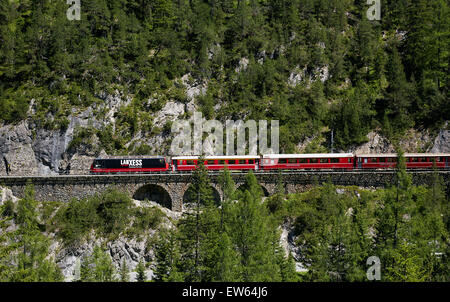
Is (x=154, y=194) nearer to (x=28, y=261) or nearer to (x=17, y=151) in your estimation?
(x=17, y=151)

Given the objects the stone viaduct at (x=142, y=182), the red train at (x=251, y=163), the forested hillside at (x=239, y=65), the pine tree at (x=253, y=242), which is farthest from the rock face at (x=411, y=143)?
the pine tree at (x=253, y=242)

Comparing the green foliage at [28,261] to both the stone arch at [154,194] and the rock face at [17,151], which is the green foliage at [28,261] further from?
the rock face at [17,151]

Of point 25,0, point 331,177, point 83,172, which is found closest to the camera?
point 331,177

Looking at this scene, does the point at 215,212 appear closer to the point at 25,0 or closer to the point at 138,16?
the point at 138,16

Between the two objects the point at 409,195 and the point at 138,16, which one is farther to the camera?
the point at 138,16

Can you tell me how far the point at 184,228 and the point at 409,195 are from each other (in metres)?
19.3

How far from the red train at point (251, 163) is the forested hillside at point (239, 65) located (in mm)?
7679

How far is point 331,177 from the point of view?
2076 inches

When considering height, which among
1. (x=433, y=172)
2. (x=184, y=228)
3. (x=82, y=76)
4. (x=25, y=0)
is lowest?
(x=184, y=228)

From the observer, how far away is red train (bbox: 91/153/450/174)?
53188 millimetres

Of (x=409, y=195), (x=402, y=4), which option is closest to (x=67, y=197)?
(x=409, y=195)

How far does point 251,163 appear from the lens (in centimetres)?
5425

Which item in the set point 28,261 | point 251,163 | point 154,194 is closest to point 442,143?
point 251,163

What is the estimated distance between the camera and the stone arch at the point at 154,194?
54.5 metres
